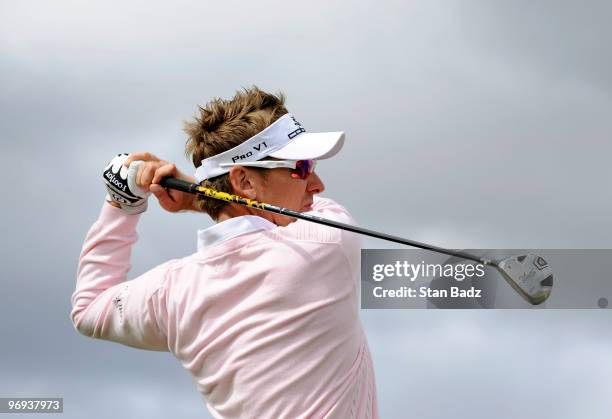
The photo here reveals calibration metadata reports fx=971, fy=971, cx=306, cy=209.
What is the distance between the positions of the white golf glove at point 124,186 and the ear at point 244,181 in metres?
0.45

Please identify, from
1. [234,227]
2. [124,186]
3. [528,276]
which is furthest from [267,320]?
[528,276]

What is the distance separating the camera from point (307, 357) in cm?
374

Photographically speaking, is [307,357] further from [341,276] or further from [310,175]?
[310,175]

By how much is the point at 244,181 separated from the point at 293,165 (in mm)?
212

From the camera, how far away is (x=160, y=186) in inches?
158

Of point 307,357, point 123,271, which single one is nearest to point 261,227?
point 307,357

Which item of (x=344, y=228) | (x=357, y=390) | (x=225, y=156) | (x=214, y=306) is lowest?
(x=357, y=390)

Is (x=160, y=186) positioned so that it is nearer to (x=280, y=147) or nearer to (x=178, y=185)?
(x=178, y=185)

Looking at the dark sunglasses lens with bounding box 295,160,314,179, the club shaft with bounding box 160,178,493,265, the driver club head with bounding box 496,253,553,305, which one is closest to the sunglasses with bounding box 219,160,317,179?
the dark sunglasses lens with bounding box 295,160,314,179

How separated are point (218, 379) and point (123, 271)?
777 millimetres

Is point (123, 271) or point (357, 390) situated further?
point (123, 271)

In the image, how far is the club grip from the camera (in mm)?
3875

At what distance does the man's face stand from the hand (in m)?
0.33

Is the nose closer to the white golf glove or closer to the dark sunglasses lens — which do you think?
the dark sunglasses lens
